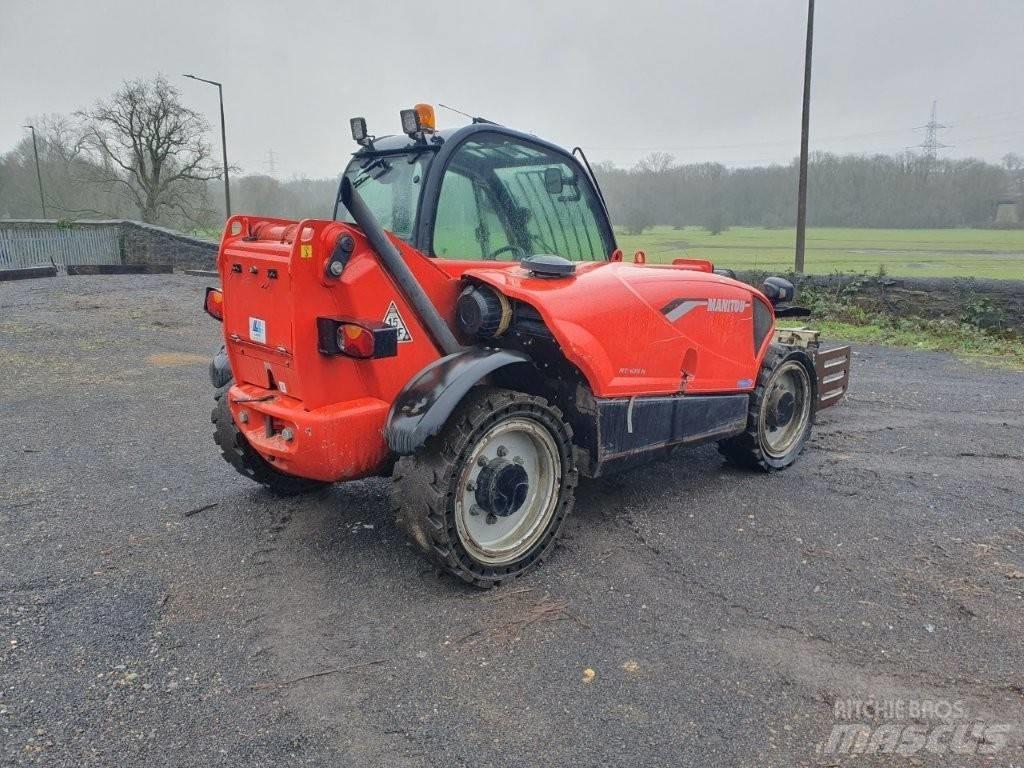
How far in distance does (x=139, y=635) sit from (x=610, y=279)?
2.72m

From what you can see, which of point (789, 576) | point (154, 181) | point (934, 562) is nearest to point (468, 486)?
point (789, 576)

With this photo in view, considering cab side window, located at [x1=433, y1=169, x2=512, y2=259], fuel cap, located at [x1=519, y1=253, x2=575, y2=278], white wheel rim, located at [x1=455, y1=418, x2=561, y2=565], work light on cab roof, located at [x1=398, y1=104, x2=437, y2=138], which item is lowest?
white wheel rim, located at [x1=455, y1=418, x2=561, y2=565]

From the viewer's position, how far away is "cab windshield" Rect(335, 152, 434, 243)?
3.93m

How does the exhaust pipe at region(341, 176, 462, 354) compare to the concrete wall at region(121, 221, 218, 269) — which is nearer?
the exhaust pipe at region(341, 176, 462, 354)

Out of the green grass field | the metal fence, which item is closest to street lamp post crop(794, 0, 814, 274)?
the green grass field

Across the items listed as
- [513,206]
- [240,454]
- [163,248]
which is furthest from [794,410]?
[163,248]

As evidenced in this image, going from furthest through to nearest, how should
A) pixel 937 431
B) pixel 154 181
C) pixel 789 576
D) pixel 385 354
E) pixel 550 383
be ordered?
pixel 154 181, pixel 937 431, pixel 550 383, pixel 789 576, pixel 385 354

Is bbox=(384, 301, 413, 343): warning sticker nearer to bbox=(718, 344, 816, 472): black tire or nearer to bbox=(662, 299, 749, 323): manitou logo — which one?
bbox=(662, 299, 749, 323): manitou logo

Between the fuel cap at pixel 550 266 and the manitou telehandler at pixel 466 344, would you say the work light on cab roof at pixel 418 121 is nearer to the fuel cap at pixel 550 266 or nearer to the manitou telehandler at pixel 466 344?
the manitou telehandler at pixel 466 344

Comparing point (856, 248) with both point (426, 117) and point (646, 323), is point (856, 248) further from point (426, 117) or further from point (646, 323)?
point (426, 117)

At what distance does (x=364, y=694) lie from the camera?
2.76 meters

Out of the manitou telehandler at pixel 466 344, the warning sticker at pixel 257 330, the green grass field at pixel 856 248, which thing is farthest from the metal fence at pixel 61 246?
the warning sticker at pixel 257 330

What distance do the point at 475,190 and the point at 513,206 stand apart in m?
0.29

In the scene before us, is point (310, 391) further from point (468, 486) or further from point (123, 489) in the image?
point (123, 489)
